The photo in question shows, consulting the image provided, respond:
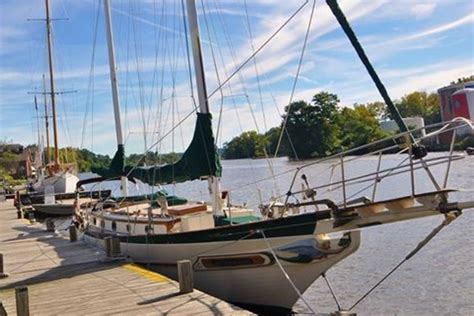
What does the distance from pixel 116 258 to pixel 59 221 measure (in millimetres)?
23979

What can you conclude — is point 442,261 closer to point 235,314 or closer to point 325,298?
point 325,298

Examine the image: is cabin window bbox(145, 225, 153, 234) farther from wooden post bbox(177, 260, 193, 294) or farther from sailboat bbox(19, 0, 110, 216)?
sailboat bbox(19, 0, 110, 216)

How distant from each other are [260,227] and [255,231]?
14cm

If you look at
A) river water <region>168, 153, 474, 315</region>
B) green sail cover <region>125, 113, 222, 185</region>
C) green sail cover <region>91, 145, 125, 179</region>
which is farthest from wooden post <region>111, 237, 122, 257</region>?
green sail cover <region>91, 145, 125, 179</region>

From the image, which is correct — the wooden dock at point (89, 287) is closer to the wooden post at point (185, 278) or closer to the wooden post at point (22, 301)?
the wooden post at point (185, 278)

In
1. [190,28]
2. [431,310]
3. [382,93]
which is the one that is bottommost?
[431,310]

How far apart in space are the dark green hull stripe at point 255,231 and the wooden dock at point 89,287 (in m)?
0.94

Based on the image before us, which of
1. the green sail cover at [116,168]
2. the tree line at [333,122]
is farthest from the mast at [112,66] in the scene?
the tree line at [333,122]

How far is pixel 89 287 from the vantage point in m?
10.7

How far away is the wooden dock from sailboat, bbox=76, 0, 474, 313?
92 centimetres

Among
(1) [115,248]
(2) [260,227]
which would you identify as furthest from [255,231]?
(1) [115,248]

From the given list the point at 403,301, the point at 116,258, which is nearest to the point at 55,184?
the point at 116,258

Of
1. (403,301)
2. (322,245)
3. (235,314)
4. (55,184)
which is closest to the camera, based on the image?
(235,314)

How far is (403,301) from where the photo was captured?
12859 millimetres
